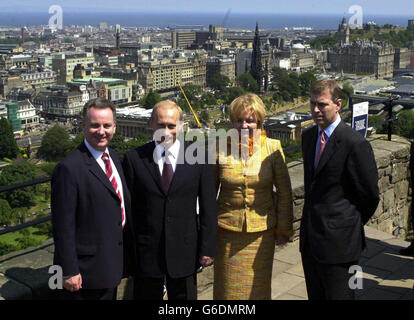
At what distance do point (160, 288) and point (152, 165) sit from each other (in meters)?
0.55

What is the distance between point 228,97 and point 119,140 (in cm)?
2820

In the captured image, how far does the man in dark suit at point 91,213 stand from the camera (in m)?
2.53

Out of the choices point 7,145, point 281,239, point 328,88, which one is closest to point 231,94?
point 7,145

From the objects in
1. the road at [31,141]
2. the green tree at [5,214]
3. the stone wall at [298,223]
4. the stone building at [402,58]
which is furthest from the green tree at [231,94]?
the stone wall at [298,223]

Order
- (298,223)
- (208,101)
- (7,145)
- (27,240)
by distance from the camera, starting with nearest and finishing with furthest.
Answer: (298,223)
(27,240)
(7,145)
(208,101)

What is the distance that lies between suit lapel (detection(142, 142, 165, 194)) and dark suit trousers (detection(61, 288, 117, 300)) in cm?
49

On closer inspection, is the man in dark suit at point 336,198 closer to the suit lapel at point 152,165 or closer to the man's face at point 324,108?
the man's face at point 324,108

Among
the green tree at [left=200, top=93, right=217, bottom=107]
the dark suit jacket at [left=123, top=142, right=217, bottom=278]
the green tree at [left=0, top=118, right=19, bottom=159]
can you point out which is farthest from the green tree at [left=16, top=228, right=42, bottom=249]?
the green tree at [left=200, top=93, right=217, bottom=107]

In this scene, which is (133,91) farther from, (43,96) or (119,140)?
(119,140)

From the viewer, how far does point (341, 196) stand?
9.21 feet

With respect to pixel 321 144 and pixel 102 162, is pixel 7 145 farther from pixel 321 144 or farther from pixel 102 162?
pixel 321 144

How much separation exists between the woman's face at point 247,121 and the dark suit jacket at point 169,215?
0.90 ft

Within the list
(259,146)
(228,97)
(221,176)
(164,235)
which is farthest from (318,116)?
(228,97)
